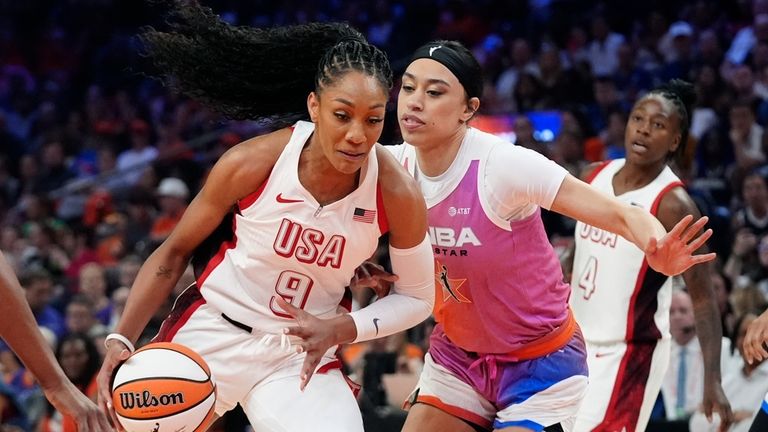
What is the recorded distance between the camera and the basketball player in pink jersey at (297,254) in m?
3.88

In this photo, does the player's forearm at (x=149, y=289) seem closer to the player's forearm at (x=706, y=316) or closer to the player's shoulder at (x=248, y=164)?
the player's shoulder at (x=248, y=164)

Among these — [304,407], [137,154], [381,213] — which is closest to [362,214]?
[381,213]

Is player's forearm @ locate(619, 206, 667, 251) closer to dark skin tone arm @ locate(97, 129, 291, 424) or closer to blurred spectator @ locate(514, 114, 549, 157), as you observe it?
dark skin tone arm @ locate(97, 129, 291, 424)

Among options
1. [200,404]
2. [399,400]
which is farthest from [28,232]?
[200,404]

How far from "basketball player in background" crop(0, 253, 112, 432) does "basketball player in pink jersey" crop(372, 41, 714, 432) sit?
Answer: 1237 mm

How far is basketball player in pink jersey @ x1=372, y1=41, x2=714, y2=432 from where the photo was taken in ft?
13.9

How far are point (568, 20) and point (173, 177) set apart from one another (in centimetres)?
474

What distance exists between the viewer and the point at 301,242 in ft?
13.0

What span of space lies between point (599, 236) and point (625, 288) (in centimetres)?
28

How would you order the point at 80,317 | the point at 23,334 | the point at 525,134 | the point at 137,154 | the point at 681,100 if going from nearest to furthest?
the point at 23,334
the point at 681,100
the point at 80,317
the point at 525,134
the point at 137,154

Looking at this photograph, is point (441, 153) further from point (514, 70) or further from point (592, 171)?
point (514, 70)

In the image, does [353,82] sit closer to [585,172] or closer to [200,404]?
[200,404]

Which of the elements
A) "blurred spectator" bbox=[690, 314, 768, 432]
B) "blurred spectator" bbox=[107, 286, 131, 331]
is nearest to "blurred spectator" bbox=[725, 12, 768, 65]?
"blurred spectator" bbox=[690, 314, 768, 432]

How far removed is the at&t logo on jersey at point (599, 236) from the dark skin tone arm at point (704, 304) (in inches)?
9.4
